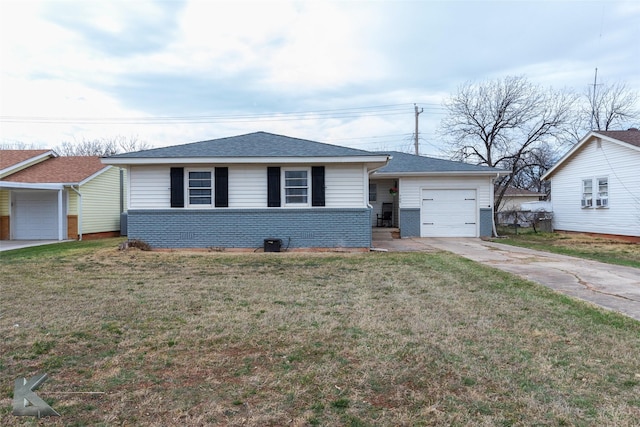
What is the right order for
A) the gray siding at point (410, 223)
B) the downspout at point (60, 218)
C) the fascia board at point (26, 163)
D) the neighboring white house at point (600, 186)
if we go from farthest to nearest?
the fascia board at point (26, 163) < the downspout at point (60, 218) < the gray siding at point (410, 223) < the neighboring white house at point (600, 186)

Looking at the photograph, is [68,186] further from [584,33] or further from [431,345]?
[584,33]

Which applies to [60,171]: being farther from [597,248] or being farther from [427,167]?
[597,248]

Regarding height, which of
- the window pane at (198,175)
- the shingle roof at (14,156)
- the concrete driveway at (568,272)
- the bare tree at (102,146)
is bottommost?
the concrete driveway at (568,272)

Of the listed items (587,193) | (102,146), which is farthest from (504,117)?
(102,146)

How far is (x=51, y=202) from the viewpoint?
16641mm

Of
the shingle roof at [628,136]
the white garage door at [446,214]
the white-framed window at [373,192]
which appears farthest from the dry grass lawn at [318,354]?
the shingle roof at [628,136]

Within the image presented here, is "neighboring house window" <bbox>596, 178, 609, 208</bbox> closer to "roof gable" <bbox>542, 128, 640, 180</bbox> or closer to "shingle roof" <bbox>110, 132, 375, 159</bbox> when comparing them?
"roof gable" <bbox>542, 128, 640, 180</bbox>

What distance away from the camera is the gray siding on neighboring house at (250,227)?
457 inches

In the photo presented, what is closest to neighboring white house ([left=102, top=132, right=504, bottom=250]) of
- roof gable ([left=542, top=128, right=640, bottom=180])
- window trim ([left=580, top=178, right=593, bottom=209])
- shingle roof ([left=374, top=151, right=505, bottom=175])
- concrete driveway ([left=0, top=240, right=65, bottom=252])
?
shingle roof ([left=374, top=151, right=505, bottom=175])

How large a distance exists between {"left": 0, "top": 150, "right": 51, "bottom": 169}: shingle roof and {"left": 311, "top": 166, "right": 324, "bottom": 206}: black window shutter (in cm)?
1380

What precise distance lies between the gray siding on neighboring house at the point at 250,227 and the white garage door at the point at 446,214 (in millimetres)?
4570

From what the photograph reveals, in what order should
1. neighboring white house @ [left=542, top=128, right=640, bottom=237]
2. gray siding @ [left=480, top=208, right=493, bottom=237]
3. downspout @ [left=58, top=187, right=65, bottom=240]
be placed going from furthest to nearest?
1. downspout @ [left=58, top=187, right=65, bottom=240]
2. gray siding @ [left=480, top=208, right=493, bottom=237]
3. neighboring white house @ [left=542, top=128, right=640, bottom=237]

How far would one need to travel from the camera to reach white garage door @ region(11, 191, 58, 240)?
16.6 meters

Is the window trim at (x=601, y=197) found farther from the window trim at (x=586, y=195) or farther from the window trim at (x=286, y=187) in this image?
the window trim at (x=286, y=187)
